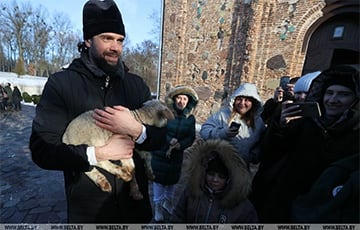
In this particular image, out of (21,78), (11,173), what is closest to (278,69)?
(11,173)

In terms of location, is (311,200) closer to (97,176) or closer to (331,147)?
(331,147)

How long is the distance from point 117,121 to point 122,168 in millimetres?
343

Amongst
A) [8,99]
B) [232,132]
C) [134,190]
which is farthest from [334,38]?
[8,99]

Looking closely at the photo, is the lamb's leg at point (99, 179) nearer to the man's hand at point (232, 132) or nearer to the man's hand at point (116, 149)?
the man's hand at point (116, 149)

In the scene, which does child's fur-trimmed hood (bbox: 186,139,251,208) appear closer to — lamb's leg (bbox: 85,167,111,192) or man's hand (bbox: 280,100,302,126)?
man's hand (bbox: 280,100,302,126)

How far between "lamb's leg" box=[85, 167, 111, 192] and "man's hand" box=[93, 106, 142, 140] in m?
0.29

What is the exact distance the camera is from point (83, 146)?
124 cm

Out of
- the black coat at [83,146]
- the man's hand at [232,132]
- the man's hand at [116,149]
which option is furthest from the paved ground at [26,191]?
the man's hand at [232,132]

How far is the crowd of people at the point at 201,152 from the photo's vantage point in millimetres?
1202

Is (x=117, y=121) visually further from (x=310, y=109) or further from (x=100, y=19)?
(x=310, y=109)

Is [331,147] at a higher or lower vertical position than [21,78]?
higher

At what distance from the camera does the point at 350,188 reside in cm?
108

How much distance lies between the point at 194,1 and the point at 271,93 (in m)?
4.59

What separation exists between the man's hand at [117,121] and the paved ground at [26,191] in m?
2.44
